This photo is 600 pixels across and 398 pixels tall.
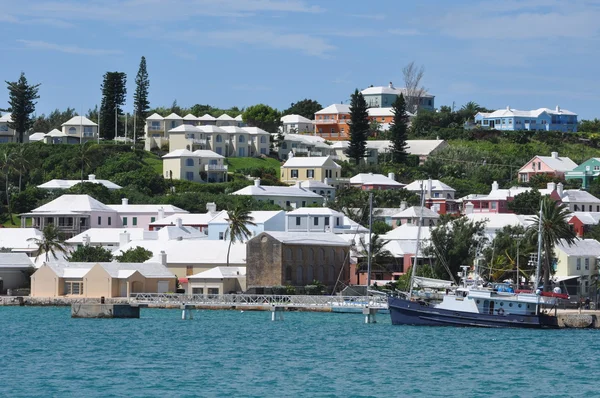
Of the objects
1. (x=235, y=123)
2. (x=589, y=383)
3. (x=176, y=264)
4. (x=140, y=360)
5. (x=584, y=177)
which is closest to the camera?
(x=589, y=383)

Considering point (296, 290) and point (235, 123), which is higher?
point (235, 123)

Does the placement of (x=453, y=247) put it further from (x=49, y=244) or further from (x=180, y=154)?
(x=180, y=154)

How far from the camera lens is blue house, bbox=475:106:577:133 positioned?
175250 millimetres

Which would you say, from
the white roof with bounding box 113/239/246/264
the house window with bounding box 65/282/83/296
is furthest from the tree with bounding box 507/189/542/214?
the house window with bounding box 65/282/83/296

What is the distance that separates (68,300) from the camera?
9381cm

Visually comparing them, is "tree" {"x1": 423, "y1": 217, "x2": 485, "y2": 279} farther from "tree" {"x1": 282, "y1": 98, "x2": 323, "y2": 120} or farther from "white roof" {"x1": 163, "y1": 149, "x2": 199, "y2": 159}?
"tree" {"x1": 282, "y1": 98, "x2": 323, "y2": 120}

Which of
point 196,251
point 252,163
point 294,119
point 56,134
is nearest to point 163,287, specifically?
point 196,251

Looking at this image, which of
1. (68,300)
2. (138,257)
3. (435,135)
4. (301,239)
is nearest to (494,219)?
(301,239)

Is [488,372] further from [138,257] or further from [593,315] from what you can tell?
[138,257]

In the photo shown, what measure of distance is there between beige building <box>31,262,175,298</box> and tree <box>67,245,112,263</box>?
444cm

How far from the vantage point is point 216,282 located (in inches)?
3730

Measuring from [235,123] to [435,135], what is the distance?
2416cm

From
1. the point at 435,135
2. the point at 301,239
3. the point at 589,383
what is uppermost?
the point at 435,135

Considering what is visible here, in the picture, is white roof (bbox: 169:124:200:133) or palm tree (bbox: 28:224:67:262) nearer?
palm tree (bbox: 28:224:67:262)
